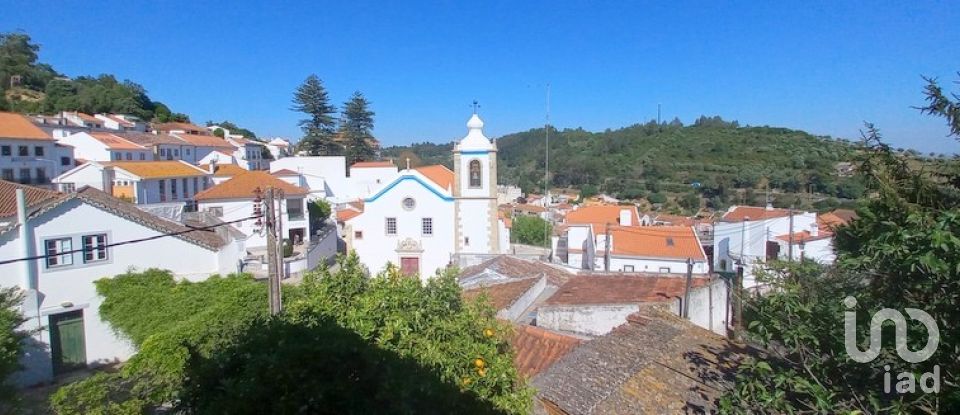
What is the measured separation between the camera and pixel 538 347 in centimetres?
856

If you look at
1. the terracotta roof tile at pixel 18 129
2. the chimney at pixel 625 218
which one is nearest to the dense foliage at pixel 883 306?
the chimney at pixel 625 218

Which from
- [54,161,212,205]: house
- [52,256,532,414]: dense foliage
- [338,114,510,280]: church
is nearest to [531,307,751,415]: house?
[52,256,532,414]: dense foliage

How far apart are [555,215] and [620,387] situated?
41153 mm

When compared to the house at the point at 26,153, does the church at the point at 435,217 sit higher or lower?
lower

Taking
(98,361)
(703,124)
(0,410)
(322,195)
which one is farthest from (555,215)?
(703,124)

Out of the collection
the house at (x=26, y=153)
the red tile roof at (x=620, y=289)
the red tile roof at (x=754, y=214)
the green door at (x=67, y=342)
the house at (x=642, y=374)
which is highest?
the house at (x=26, y=153)

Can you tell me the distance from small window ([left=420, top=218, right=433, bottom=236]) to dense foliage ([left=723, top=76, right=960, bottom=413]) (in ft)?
65.9

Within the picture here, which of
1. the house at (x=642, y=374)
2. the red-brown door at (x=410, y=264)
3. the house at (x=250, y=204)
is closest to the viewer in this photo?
Answer: the house at (x=642, y=374)

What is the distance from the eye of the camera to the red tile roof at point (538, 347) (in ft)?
26.3

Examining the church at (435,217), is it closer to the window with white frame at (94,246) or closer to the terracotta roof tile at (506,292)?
the terracotta roof tile at (506,292)

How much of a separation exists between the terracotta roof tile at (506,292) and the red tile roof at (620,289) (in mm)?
785

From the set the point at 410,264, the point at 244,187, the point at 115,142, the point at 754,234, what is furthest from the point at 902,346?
the point at 115,142

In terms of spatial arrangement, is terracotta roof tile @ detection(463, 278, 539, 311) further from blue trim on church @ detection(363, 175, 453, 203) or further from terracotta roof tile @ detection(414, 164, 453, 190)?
terracotta roof tile @ detection(414, 164, 453, 190)

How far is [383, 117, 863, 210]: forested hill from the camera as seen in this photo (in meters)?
62.9
